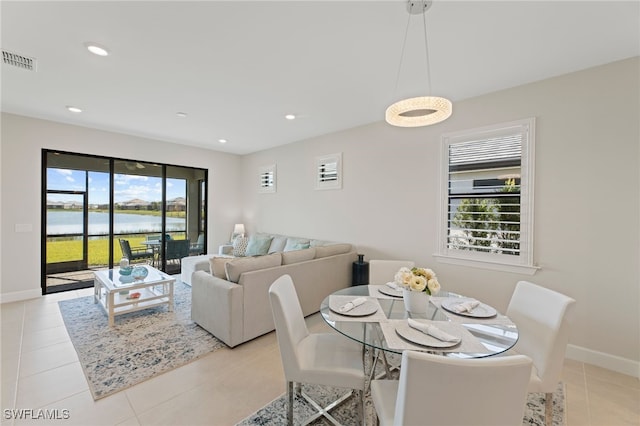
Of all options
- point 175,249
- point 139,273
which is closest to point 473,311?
point 139,273

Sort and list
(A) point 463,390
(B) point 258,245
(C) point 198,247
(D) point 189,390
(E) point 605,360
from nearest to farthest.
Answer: (A) point 463,390
(D) point 189,390
(E) point 605,360
(B) point 258,245
(C) point 198,247

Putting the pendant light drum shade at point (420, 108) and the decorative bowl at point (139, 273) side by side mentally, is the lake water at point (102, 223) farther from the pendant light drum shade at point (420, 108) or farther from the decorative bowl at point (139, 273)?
the pendant light drum shade at point (420, 108)

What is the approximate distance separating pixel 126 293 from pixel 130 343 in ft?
3.66

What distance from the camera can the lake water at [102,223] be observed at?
4.48 m

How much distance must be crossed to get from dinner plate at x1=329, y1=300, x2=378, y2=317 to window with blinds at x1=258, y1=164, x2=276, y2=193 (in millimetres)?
4292

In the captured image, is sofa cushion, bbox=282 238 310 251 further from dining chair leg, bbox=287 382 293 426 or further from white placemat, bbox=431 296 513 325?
white placemat, bbox=431 296 513 325

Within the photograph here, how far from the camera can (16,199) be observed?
4008 mm

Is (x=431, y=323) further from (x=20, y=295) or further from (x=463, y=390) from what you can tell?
(x=20, y=295)

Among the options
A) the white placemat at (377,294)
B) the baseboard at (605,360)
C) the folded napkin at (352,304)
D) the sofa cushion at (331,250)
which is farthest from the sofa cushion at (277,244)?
the baseboard at (605,360)

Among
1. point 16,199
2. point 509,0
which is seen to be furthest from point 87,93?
point 509,0

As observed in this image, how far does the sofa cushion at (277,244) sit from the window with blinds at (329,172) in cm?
125

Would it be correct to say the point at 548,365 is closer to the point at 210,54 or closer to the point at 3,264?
the point at 210,54

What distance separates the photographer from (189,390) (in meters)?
2.14

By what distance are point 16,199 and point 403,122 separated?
5.60 m
